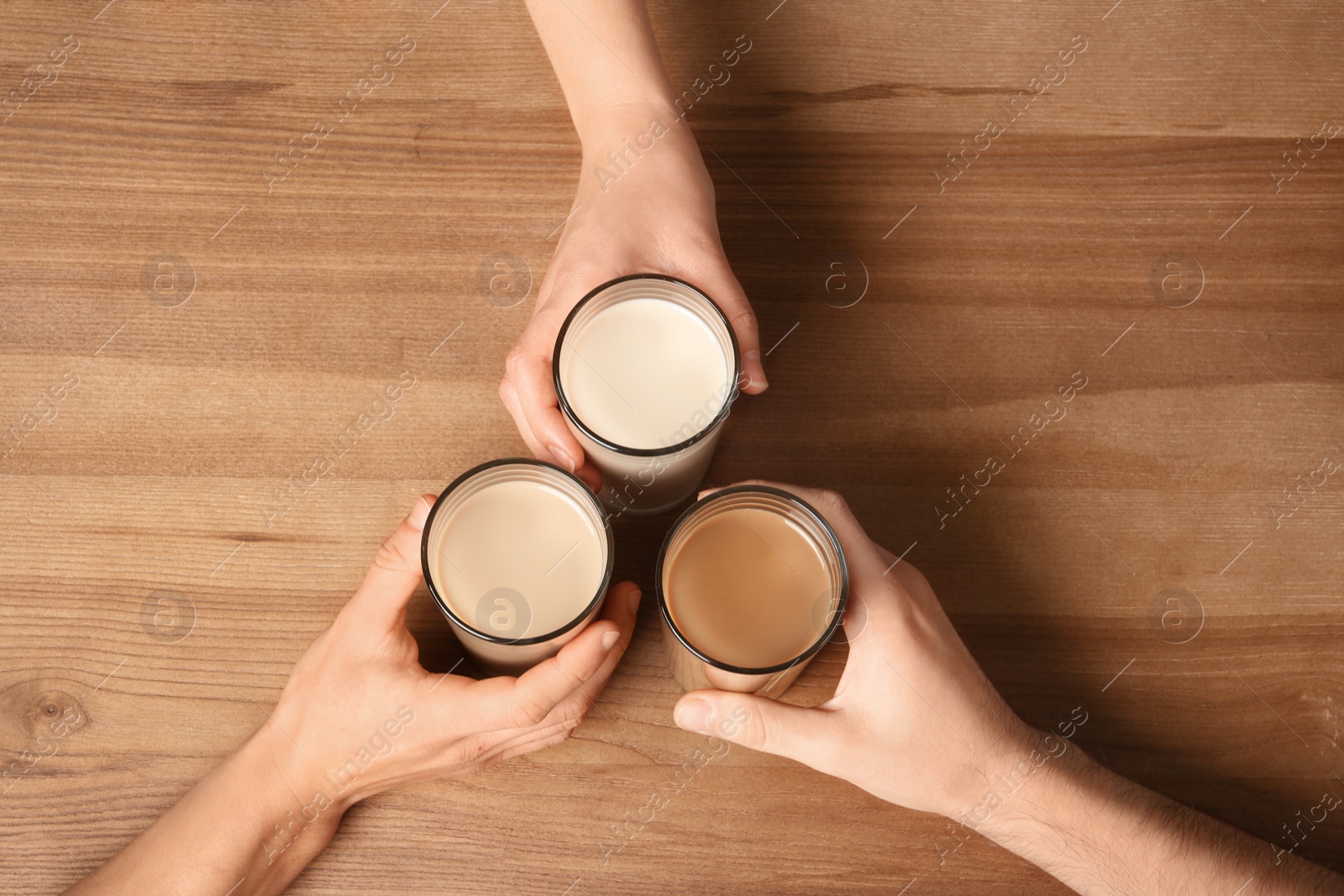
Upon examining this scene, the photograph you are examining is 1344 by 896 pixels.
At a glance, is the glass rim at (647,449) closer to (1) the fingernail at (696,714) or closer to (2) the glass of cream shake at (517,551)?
(2) the glass of cream shake at (517,551)

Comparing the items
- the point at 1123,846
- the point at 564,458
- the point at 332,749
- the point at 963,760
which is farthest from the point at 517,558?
the point at 1123,846

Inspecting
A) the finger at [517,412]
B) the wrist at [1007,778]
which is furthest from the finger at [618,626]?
the wrist at [1007,778]

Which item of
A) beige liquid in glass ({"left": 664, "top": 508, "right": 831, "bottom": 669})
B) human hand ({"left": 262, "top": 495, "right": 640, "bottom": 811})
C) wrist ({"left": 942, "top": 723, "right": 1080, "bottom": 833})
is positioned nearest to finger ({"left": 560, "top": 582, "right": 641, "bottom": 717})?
human hand ({"left": 262, "top": 495, "right": 640, "bottom": 811})

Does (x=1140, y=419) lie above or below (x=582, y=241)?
below

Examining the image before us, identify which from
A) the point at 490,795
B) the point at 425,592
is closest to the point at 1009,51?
the point at 425,592

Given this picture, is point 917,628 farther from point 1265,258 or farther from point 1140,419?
point 1265,258

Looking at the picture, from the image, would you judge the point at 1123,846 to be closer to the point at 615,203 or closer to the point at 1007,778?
the point at 1007,778

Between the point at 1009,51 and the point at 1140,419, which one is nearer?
the point at 1140,419
